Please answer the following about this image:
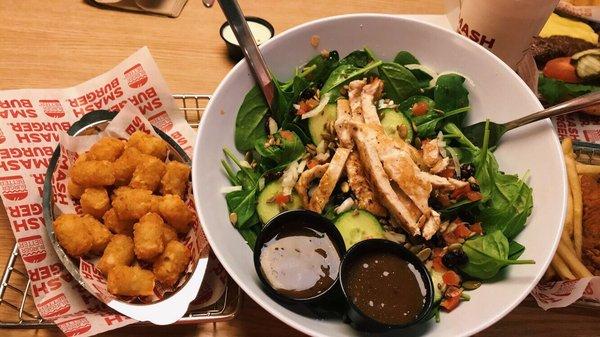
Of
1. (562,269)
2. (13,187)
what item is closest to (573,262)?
(562,269)

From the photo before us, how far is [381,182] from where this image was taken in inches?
64.1

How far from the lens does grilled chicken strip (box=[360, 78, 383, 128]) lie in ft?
5.81

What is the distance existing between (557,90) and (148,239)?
2010 millimetres

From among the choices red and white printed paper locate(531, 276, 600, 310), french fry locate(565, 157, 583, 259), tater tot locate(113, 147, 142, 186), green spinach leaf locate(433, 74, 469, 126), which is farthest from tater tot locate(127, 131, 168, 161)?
french fry locate(565, 157, 583, 259)

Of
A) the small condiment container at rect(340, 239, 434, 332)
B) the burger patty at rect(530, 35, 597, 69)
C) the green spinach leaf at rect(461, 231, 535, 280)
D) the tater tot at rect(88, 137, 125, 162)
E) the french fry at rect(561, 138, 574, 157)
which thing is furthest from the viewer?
the burger patty at rect(530, 35, 597, 69)

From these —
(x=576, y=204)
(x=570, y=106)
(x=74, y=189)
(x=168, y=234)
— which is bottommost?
(x=74, y=189)

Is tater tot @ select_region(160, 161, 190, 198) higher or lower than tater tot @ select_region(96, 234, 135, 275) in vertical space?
higher

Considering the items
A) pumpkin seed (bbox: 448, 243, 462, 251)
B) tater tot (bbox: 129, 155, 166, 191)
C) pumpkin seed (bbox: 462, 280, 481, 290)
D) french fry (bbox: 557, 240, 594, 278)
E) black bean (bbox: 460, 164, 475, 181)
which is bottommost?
tater tot (bbox: 129, 155, 166, 191)

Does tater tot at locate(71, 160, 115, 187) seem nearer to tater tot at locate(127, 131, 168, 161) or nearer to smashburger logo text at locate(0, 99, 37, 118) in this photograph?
tater tot at locate(127, 131, 168, 161)

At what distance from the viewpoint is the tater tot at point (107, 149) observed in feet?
5.92

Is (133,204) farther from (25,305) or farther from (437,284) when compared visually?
(437,284)

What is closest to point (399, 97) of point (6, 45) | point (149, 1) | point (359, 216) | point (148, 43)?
point (359, 216)

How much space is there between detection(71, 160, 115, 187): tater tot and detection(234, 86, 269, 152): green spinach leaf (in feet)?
1.53

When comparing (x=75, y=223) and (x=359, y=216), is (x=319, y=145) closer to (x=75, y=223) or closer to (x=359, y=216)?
(x=359, y=216)
